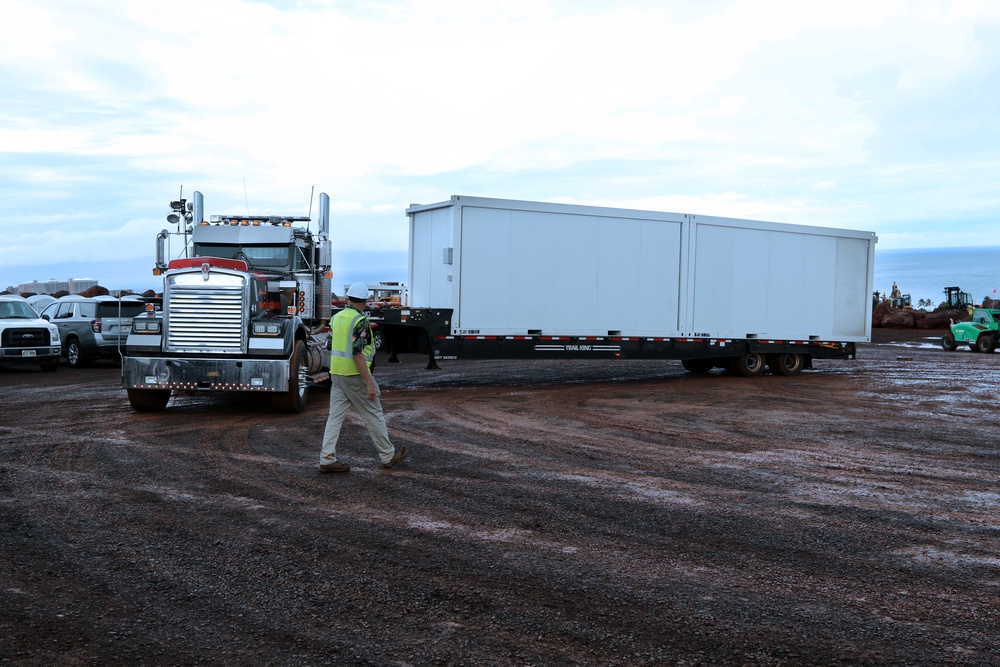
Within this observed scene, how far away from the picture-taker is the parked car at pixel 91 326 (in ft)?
77.9

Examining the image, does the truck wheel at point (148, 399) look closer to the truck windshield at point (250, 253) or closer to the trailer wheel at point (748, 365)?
the truck windshield at point (250, 253)

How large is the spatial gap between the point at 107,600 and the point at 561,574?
274cm

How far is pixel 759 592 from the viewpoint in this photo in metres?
5.68

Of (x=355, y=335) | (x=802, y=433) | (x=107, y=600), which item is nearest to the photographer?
(x=107, y=600)

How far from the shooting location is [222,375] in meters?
13.1

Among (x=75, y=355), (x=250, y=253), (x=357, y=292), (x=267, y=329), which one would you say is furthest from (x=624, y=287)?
(x=75, y=355)

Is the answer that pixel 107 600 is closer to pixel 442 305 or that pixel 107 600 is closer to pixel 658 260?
pixel 442 305

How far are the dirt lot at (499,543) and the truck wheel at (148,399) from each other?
16.2 inches

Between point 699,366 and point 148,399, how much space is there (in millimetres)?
14418

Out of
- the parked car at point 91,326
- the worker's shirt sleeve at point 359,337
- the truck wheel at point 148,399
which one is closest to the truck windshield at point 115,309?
the parked car at point 91,326

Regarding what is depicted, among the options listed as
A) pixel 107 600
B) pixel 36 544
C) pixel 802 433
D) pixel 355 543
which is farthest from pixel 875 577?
pixel 802 433

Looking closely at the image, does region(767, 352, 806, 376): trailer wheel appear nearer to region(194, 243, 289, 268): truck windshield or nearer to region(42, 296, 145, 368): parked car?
region(194, 243, 289, 268): truck windshield

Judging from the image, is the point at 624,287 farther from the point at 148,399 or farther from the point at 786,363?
the point at 148,399

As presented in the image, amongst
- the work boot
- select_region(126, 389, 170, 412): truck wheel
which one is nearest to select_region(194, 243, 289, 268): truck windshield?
select_region(126, 389, 170, 412): truck wheel
